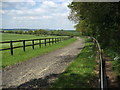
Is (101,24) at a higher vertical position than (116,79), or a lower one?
higher

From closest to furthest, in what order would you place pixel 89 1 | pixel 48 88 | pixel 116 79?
pixel 48 88 < pixel 116 79 < pixel 89 1

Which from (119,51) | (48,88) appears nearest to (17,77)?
(48,88)

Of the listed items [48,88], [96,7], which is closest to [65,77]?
[48,88]

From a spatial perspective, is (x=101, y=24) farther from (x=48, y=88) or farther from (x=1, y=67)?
(x=48, y=88)

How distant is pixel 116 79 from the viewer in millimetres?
6953

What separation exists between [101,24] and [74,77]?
10.5m

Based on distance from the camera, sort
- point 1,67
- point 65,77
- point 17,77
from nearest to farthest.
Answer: point 65,77 → point 17,77 → point 1,67

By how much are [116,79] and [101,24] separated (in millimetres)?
10704

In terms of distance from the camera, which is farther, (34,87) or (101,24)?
(101,24)

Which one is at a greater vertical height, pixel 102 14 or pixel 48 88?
pixel 102 14

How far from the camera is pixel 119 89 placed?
568cm

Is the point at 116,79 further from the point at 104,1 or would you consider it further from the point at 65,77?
the point at 104,1

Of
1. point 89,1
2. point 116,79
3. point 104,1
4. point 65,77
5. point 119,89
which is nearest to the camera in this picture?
point 119,89

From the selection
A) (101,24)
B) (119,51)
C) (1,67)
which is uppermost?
(101,24)
